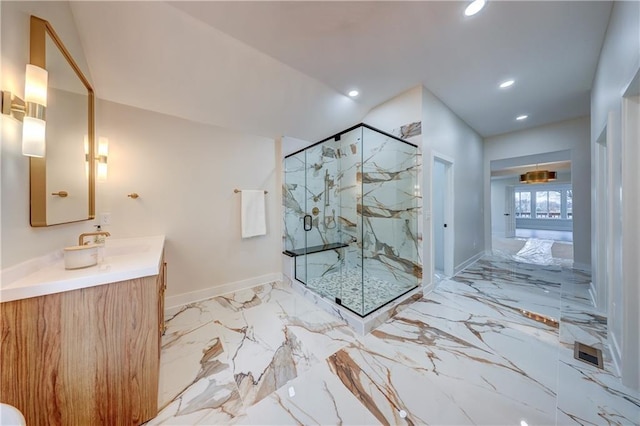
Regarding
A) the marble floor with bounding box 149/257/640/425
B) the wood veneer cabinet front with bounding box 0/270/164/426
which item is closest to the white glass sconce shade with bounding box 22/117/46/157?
the wood veneer cabinet front with bounding box 0/270/164/426

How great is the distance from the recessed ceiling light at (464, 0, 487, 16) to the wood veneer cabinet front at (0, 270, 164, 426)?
3046 millimetres

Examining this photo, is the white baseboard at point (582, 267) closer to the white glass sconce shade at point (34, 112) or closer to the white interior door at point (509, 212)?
the white interior door at point (509, 212)

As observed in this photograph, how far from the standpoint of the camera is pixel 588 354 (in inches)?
66.9

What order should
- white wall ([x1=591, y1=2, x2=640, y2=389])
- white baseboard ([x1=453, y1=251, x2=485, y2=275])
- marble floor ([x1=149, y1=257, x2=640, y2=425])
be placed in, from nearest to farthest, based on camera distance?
marble floor ([x1=149, y1=257, x2=640, y2=425]) → white wall ([x1=591, y1=2, x2=640, y2=389]) → white baseboard ([x1=453, y1=251, x2=485, y2=275])

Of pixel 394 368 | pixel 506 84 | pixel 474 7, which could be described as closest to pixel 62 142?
pixel 394 368

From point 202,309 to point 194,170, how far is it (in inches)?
69.3

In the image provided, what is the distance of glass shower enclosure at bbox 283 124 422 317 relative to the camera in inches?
107

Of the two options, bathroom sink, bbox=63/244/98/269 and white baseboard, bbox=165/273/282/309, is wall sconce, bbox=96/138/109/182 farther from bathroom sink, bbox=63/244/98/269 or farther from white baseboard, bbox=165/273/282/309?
white baseboard, bbox=165/273/282/309

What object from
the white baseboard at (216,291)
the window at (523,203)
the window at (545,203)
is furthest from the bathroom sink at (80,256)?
the window at (523,203)

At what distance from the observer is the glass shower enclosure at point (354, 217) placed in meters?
2.72

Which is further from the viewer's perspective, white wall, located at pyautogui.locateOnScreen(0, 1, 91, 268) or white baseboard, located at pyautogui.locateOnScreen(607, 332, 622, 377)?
white baseboard, located at pyautogui.locateOnScreen(607, 332, 622, 377)

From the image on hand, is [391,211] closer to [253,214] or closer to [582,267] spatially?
[253,214]

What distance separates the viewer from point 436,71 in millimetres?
2443

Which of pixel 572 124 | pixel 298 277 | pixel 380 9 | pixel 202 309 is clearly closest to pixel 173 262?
pixel 202 309
